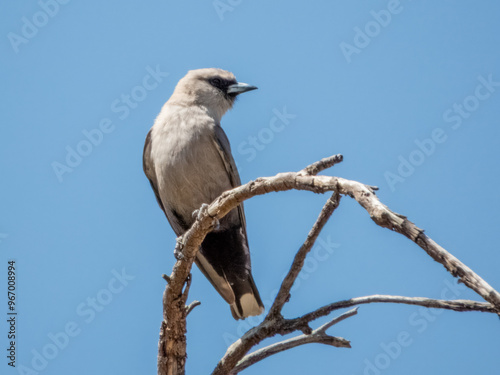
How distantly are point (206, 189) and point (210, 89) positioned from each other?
1386 millimetres

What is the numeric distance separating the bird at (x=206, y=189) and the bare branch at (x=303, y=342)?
0.94m

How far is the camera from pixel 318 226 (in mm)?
3922

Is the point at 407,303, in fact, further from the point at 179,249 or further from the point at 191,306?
the point at 179,249

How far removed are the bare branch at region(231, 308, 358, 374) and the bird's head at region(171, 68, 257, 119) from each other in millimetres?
2773

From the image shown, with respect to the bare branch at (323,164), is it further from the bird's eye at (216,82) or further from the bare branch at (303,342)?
the bird's eye at (216,82)

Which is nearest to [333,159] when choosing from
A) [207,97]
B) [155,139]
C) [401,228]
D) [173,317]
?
[401,228]

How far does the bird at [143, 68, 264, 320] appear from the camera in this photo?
5188mm

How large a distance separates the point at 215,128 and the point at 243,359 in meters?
2.26

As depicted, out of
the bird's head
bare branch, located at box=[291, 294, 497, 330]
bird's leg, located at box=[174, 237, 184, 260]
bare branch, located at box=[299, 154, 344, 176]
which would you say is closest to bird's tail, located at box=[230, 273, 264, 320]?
bird's leg, located at box=[174, 237, 184, 260]

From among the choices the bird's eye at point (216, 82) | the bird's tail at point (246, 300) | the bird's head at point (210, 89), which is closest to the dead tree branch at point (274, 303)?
the bird's tail at point (246, 300)

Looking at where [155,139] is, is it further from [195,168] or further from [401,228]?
[401,228]

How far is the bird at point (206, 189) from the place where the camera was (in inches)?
204

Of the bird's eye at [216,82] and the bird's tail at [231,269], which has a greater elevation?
the bird's eye at [216,82]

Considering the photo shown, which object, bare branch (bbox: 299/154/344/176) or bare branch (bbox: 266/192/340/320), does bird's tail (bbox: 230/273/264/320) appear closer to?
bare branch (bbox: 266/192/340/320)
